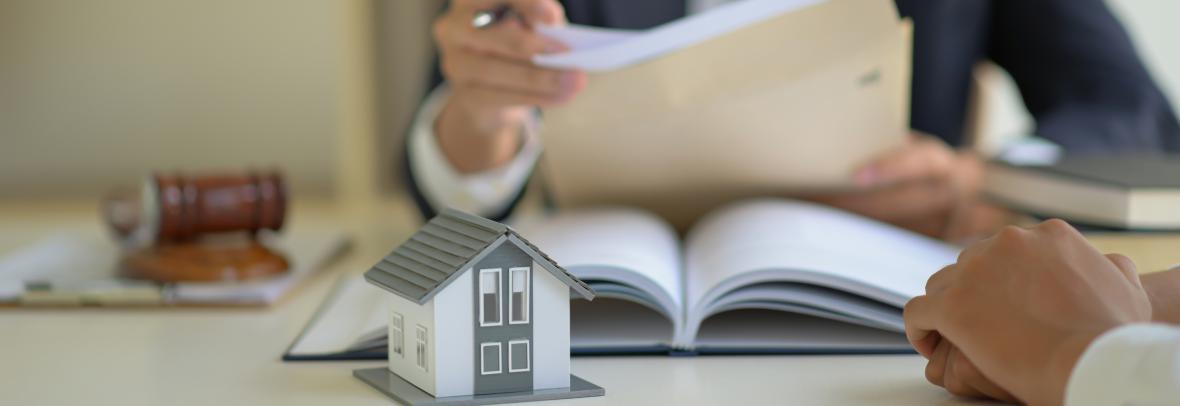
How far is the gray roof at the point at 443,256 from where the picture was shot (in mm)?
583

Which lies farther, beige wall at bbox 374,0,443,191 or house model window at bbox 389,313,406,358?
beige wall at bbox 374,0,443,191

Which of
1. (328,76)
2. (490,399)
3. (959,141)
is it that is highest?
(328,76)

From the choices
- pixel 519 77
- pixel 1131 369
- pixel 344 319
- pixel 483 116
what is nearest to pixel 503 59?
pixel 519 77

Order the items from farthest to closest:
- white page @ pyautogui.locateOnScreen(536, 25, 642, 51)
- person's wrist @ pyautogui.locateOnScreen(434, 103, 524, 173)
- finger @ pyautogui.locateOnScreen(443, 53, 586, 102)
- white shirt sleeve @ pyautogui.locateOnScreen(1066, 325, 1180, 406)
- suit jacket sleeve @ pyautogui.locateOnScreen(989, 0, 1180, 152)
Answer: suit jacket sleeve @ pyautogui.locateOnScreen(989, 0, 1180, 152) → person's wrist @ pyautogui.locateOnScreen(434, 103, 524, 173) → finger @ pyautogui.locateOnScreen(443, 53, 586, 102) → white page @ pyautogui.locateOnScreen(536, 25, 642, 51) → white shirt sleeve @ pyautogui.locateOnScreen(1066, 325, 1180, 406)

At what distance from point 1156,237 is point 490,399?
1.77ft

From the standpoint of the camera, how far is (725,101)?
1021 millimetres

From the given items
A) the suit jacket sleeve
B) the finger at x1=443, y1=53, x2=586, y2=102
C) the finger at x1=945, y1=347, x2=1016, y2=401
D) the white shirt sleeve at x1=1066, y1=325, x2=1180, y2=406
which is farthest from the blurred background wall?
the white shirt sleeve at x1=1066, y1=325, x2=1180, y2=406

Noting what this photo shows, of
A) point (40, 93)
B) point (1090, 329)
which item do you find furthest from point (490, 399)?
point (40, 93)

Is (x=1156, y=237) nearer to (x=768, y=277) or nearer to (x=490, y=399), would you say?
(x=768, y=277)

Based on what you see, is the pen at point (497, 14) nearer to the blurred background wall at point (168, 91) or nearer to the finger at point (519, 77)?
the finger at point (519, 77)

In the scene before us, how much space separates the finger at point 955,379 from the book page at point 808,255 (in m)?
0.10

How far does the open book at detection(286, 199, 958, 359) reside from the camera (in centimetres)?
71

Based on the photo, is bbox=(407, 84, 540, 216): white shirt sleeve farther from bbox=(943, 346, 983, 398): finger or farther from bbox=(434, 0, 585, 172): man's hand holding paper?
bbox=(943, 346, 983, 398): finger

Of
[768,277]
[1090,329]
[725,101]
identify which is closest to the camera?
[1090,329]
